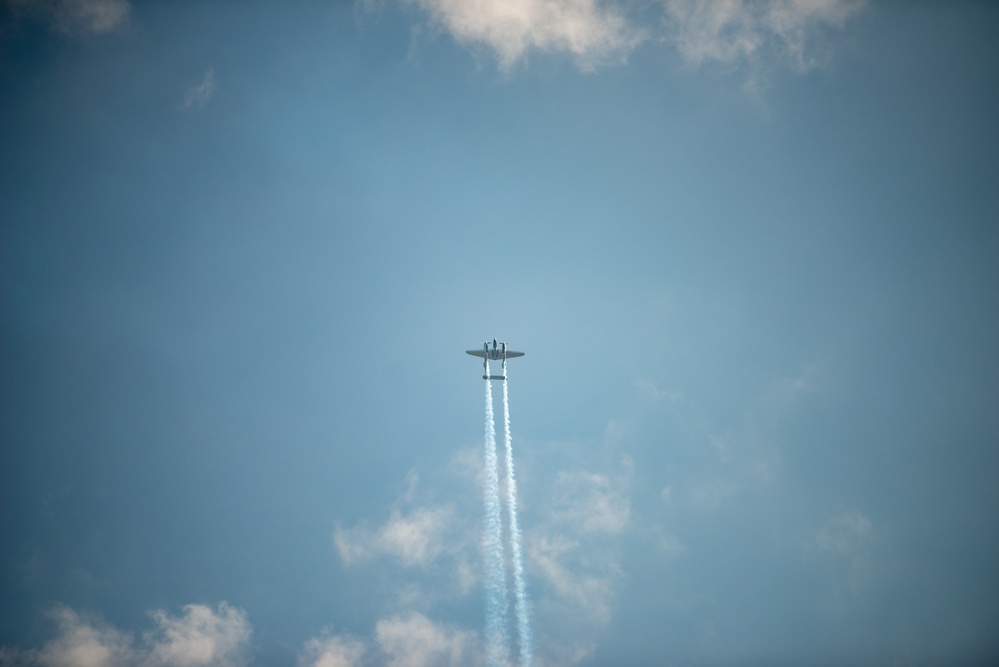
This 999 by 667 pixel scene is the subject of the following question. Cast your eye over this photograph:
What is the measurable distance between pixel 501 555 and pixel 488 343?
34499 millimetres

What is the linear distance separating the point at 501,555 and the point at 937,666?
103 m

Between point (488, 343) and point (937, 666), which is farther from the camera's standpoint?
point (937, 666)

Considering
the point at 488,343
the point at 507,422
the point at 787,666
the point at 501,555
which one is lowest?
the point at 787,666

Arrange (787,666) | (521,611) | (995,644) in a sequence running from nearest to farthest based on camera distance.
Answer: (521,611) < (787,666) < (995,644)

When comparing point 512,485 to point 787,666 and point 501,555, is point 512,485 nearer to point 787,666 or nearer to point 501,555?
point 501,555

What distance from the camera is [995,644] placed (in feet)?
505

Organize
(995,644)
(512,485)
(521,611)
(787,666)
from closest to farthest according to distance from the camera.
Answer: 1. (521,611)
2. (512,485)
3. (787,666)
4. (995,644)

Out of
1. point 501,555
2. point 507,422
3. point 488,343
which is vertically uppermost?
point 488,343

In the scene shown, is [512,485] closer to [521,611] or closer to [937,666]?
[521,611]

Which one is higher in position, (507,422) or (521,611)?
(507,422)

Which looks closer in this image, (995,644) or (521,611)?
(521,611)

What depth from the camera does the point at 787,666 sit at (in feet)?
461

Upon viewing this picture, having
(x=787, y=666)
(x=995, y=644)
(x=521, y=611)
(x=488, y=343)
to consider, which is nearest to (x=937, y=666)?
(x=995, y=644)

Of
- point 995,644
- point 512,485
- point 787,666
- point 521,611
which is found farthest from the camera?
point 995,644
